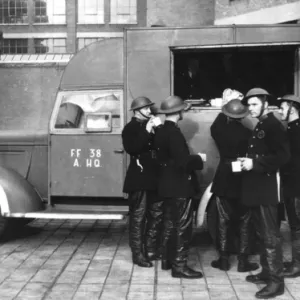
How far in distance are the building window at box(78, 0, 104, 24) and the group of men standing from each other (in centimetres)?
2786

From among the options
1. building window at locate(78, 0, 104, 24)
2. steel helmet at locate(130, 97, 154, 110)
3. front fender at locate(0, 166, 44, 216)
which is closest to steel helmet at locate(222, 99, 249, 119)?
steel helmet at locate(130, 97, 154, 110)

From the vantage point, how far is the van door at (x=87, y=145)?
6.13m

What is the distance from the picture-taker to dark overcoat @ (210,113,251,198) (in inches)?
209

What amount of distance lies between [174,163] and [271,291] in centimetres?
157

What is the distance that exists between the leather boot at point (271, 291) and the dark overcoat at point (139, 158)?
163cm

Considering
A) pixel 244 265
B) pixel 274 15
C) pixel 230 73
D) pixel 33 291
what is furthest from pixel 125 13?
pixel 33 291

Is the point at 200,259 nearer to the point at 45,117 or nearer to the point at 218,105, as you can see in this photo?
the point at 218,105

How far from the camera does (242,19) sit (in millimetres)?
18906

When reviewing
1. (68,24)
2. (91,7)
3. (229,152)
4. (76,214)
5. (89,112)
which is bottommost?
(76,214)

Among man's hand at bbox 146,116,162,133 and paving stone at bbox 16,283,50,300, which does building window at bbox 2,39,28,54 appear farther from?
paving stone at bbox 16,283,50,300

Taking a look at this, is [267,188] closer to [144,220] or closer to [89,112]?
[144,220]

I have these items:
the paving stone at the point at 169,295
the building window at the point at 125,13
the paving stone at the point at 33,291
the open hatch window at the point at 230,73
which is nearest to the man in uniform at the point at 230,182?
the paving stone at the point at 169,295

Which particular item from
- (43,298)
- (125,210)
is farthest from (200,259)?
(43,298)

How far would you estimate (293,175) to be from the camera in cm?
513
